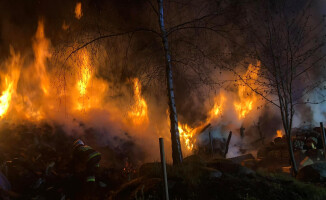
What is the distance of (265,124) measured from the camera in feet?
70.9

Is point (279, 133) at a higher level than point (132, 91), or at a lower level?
lower

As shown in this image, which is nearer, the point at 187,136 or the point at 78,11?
the point at 78,11

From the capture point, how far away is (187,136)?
18.5 m

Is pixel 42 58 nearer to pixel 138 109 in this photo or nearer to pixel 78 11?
pixel 78 11

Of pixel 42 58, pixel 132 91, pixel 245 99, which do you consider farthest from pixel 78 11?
pixel 245 99

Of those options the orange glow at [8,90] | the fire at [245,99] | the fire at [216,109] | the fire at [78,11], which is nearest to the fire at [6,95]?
the orange glow at [8,90]

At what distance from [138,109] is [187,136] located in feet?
13.3

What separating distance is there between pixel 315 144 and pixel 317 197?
32.1 ft

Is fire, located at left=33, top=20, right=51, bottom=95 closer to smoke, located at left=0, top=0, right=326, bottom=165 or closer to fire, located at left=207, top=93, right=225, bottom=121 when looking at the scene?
smoke, located at left=0, top=0, right=326, bottom=165

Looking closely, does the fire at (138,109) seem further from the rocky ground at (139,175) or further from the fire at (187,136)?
the fire at (187,136)

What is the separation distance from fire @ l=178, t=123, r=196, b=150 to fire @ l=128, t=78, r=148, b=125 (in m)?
Result: 2.88

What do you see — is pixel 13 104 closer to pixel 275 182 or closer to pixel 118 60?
pixel 118 60

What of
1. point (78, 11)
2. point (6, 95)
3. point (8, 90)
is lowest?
point (6, 95)

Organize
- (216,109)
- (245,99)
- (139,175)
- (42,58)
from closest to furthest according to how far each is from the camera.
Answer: (139,175)
(42,58)
(216,109)
(245,99)
